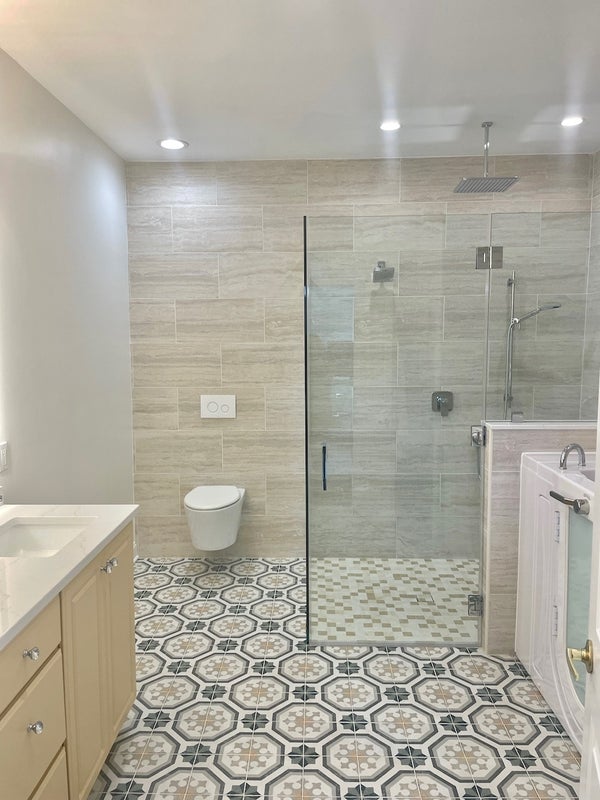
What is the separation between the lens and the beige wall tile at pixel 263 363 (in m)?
3.70

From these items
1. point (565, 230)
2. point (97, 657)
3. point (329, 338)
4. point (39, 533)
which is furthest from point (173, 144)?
point (97, 657)

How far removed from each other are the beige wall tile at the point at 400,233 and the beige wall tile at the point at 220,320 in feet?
3.70

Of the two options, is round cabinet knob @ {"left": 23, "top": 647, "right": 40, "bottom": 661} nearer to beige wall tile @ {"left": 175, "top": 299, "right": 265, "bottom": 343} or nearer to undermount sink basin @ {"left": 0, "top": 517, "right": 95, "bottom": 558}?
undermount sink basin @ {"left": 0, "top": 517, "right": 95, "bottom": 558}

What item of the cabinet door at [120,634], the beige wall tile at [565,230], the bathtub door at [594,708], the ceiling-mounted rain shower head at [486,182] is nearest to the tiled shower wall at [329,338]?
the beige wall tile at [565,230]

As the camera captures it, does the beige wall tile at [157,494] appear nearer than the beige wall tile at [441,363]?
No

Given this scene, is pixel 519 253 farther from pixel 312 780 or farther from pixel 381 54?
pixel 312 780

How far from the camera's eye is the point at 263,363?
3711mm

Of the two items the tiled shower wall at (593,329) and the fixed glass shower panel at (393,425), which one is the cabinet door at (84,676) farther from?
the tiled shower wall at (593,329)

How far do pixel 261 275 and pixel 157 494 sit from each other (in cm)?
160

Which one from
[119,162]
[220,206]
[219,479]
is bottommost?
[219,479]

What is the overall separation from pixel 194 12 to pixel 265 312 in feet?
6.13

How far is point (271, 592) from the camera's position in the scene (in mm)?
3355

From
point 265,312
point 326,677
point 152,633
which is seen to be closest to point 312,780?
point 326,677

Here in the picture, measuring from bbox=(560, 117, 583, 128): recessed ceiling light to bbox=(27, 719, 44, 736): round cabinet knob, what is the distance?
339 cm
